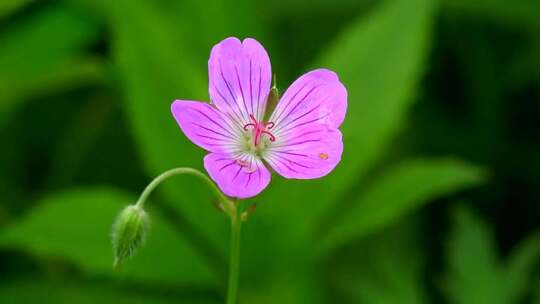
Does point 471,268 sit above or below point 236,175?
above

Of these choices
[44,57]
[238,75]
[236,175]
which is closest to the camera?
[236,175]

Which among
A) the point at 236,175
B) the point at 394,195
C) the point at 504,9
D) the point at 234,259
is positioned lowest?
the point at 234,259

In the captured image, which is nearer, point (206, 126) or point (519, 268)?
point (206, 126)

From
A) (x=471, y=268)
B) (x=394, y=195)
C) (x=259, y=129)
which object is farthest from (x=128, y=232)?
(x=471, y=268)

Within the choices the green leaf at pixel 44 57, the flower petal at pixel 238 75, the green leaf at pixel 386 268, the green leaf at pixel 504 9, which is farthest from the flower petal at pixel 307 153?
the green leaf at pixel 504 9

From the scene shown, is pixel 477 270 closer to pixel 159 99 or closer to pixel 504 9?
pixel 159 99

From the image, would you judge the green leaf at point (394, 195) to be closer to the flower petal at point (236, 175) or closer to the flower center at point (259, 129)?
the flower center at point (259, 129)
